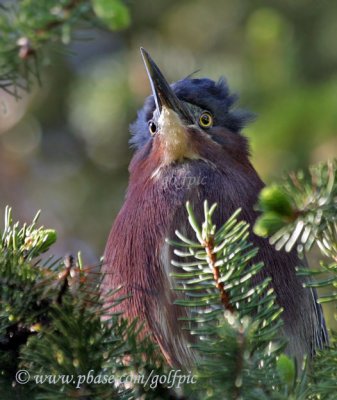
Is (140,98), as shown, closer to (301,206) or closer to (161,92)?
(161,92)

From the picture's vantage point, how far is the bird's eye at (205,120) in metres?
4.45

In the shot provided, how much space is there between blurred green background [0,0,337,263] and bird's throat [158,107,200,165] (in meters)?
1.77

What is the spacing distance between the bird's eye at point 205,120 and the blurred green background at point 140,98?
1384 mm

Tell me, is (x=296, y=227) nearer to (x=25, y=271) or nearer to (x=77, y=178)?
(x=25, y=271)

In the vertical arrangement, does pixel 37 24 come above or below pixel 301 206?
above

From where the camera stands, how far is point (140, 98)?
6484 mm

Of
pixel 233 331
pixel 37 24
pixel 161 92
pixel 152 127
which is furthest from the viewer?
pixel 152 127

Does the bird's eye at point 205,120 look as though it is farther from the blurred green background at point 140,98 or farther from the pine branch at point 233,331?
the pine branch at point 233,331

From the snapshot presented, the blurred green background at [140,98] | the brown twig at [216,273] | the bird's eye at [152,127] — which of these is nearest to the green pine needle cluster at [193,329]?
the brown twig at [216,273]

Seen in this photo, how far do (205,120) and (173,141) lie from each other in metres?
0.42

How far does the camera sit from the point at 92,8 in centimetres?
370

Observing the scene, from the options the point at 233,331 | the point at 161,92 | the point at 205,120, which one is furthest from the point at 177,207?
the point at 233,331

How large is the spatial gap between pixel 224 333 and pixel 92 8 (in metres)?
2.04

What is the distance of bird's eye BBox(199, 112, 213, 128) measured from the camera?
4445 mm
